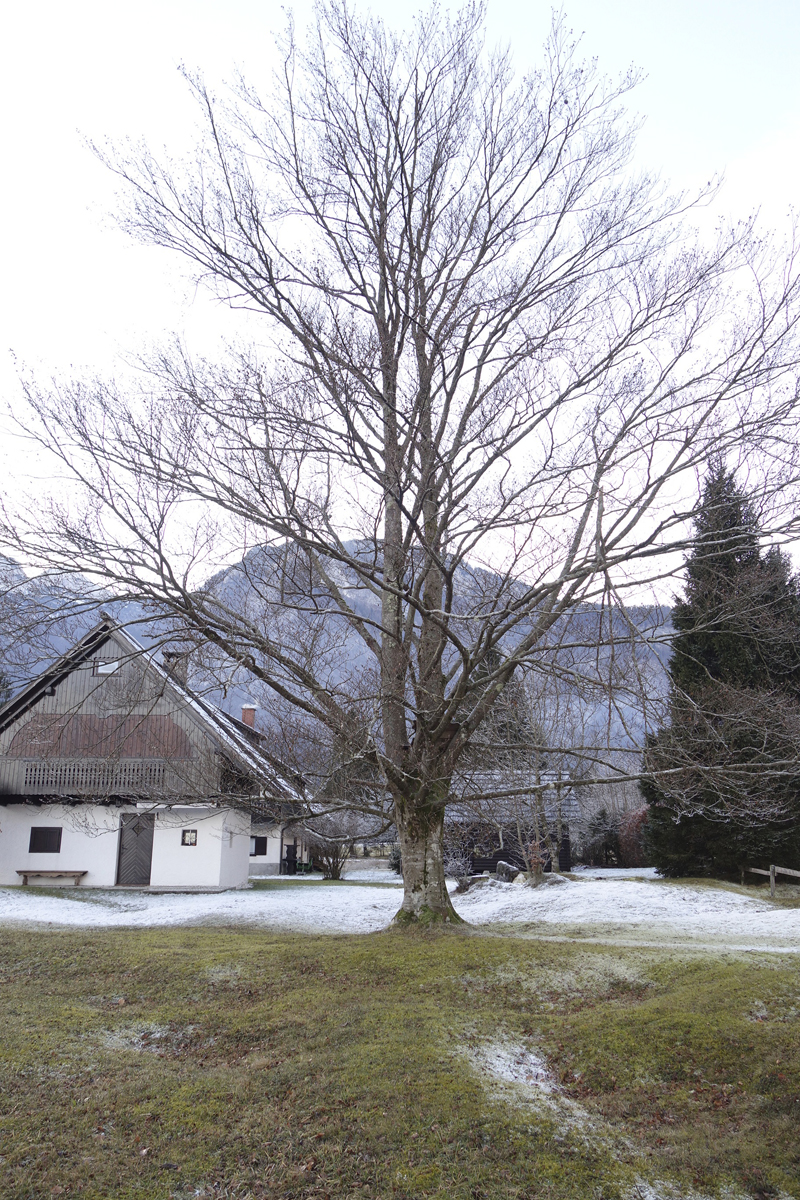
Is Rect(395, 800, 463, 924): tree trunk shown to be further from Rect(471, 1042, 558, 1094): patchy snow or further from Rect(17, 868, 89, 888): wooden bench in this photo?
Rect(17, 868, 89, 888): wooden bench

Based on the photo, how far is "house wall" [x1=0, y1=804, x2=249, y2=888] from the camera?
23.2m

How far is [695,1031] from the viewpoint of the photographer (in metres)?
6.71

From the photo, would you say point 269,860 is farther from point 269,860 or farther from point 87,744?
point 87,744

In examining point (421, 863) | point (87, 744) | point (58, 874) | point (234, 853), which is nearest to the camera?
point (421, 863)

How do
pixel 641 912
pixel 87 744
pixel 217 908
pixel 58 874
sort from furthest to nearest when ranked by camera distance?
pixel 58 874, pixel 87 744, pixel 217 908, pixel 641 912

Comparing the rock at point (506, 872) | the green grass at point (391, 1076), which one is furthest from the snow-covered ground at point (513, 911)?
the rock at point (506, 872)

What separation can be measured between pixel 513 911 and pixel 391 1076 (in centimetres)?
1104

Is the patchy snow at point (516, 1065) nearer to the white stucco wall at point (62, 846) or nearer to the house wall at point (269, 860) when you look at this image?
the white stucco wall at point (62, 846)

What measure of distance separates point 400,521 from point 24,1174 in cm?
971

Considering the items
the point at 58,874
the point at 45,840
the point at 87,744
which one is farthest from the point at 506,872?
the point at 45,840

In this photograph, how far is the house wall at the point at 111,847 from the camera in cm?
2325

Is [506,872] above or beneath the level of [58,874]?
beneath

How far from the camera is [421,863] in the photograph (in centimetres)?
1205

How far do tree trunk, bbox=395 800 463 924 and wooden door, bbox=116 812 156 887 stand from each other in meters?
14.3
